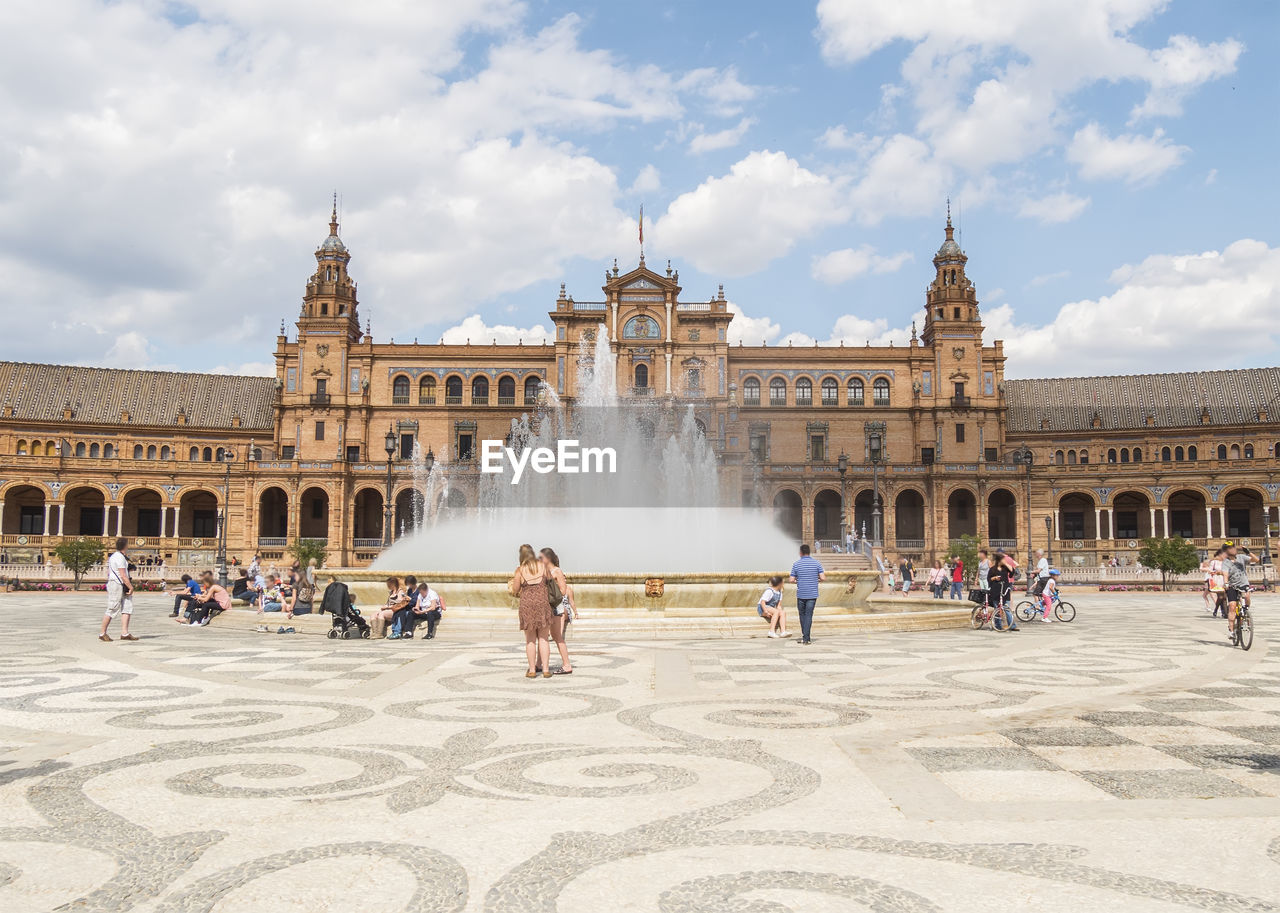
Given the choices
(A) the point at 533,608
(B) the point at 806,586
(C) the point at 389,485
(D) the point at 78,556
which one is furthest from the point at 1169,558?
(D) the point at 78,556

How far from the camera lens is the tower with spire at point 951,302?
227 ft

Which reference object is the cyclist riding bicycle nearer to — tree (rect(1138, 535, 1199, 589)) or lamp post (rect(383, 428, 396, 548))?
lamp post (rect(383, 428, 396, 548))

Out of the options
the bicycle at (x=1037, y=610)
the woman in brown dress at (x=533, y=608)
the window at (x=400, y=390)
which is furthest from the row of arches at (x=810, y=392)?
the woman in brown dress at (x=533, y=608)

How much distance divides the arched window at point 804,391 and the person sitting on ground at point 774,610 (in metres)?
55.7

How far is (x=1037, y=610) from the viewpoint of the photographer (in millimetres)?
21328

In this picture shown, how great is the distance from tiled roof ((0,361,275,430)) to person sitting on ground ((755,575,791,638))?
61949 mm

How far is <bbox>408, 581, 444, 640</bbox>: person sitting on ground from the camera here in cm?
1653

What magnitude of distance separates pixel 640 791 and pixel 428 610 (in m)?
11.7

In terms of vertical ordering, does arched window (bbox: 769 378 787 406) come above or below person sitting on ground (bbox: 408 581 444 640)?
above

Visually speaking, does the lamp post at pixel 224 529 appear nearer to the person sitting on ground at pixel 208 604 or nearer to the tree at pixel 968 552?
the person sitting on ground at pixel 208 604

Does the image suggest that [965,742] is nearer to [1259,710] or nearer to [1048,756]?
[1048,756]

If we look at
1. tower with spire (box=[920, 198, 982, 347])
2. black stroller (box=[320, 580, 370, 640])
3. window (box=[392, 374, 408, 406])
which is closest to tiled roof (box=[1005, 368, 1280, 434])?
tower with spire (box=[920, 198, 982, 347])

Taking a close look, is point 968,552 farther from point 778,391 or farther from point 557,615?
point 557,615

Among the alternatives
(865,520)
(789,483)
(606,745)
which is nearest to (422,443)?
(789,483)
